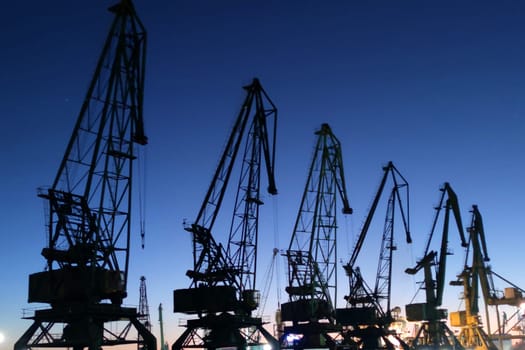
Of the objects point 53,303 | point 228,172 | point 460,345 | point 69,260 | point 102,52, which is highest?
point 102,52

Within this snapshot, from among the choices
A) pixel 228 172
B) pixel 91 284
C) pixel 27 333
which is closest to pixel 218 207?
pixel 228 172

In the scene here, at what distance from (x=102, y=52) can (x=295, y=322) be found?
4220cm

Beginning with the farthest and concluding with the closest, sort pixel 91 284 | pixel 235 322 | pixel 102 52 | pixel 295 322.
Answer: pixel 295 322
pixel 235 322
pixel 102 52
pixel 91 284

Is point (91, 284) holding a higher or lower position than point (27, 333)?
higher

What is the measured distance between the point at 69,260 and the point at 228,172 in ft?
65.8

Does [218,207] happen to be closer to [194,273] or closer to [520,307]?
[194,273]

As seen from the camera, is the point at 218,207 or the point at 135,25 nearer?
the point at 135,25

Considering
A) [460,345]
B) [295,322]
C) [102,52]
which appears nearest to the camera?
[102,52]

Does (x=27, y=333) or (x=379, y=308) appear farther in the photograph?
(x=379, y=308)

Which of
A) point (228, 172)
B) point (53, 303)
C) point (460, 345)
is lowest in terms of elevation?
point (460, 345)

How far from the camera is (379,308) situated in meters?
86.8

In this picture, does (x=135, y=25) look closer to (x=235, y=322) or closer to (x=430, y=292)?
(x=235, y=322)

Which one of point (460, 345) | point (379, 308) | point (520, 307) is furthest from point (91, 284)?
point (520, 307)

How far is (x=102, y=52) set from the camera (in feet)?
178
